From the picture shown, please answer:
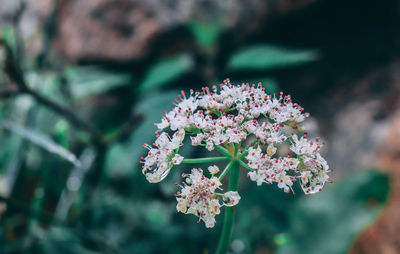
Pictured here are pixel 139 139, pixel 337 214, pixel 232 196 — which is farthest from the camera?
pixel 139 139

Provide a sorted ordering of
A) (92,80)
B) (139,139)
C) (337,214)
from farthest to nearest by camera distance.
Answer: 1. (92,80)
2. (139,139)
3. (337,214)

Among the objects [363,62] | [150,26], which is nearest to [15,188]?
[150,26]

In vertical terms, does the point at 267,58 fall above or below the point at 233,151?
above

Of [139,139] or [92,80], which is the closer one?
[139,139]

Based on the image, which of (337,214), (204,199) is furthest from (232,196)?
(337,214)

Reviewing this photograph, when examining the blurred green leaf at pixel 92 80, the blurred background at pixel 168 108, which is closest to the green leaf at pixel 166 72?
the blurred background at pixel 168 108

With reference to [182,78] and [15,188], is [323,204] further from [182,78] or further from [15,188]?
[15,188]

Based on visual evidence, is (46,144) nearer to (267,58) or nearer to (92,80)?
(92,80)

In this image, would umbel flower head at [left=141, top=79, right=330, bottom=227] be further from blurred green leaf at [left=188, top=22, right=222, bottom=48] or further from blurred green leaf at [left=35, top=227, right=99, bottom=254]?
blurred green leaf at [left=188, top=22, right=222, bottom=48]
